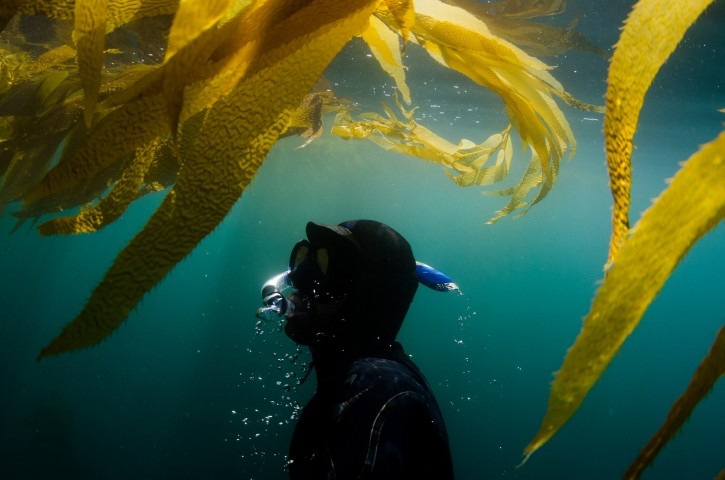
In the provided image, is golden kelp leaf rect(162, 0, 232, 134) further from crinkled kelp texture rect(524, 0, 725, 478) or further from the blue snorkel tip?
the blue snorkel tip

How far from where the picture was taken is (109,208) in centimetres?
77

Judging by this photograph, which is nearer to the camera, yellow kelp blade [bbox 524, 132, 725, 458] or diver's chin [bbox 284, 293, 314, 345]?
yellow kelp blade [bbox 524, 132, 725, 458]

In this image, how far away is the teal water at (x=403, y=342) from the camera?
33.1ft

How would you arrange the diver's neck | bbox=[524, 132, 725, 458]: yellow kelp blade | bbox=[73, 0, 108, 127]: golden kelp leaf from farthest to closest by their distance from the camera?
1. the diver's neck
2. bbox=[73, 0, 108, 127]: golden kelp leaf
3. bbox=[524, 132, 725, 458]: yellow kelp blade

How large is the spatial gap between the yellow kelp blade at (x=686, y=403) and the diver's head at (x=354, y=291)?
1893 millimetres

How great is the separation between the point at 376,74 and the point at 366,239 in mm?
9389

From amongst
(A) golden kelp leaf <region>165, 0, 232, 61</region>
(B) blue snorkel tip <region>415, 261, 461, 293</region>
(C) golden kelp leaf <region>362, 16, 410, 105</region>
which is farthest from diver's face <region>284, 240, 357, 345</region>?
(A) golden kelp leaf <region>165, 0, 232, 61</region>

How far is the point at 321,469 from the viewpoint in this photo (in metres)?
1.63

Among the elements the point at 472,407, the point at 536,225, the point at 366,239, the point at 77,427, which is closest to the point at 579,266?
the point at 536,225

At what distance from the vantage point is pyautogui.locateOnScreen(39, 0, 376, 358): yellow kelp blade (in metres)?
0.53

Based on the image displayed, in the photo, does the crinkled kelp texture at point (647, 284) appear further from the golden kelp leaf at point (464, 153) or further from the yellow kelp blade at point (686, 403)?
the golden kelp leaf at point (464, 153)

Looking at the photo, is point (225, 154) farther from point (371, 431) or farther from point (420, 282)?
point (420, 282)

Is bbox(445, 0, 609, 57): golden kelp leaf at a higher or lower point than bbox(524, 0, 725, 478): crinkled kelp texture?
higher

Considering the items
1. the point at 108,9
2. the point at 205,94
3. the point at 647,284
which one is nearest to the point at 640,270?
the point at 647,284
